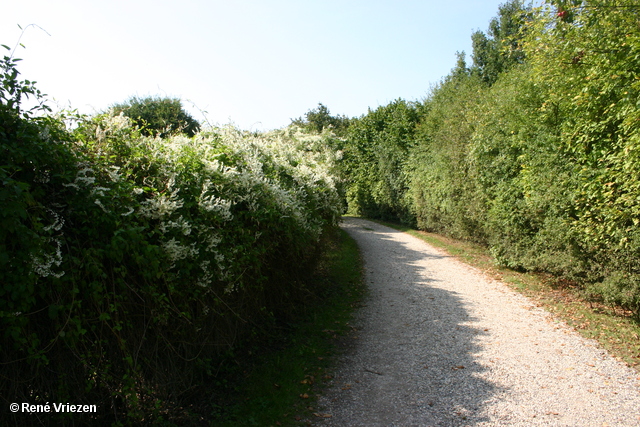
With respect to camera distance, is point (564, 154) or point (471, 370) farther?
point (564, 154)

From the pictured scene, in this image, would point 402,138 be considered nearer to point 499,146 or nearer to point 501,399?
point 499,146

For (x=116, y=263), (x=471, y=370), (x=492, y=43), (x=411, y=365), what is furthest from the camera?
(x=492, y=43)

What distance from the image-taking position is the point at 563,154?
8.12 m

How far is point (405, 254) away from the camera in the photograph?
1357 centimetres

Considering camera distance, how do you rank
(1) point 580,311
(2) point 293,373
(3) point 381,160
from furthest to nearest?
(3) point 381,160, (1) point 580,311, (2) point 293,373

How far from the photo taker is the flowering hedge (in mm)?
2701

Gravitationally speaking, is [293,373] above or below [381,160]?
below

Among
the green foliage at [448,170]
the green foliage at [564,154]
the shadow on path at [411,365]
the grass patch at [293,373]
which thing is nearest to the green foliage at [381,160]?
the green foliage at [448,170]

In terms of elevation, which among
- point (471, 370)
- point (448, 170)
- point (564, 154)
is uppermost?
point (448, 170)

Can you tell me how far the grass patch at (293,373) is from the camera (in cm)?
412

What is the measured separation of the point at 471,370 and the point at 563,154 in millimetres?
5228

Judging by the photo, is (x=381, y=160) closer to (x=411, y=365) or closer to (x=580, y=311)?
(x=580, y=311)

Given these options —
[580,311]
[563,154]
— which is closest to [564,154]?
[563,154]

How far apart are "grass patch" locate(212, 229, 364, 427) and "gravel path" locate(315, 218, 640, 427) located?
25 cm
